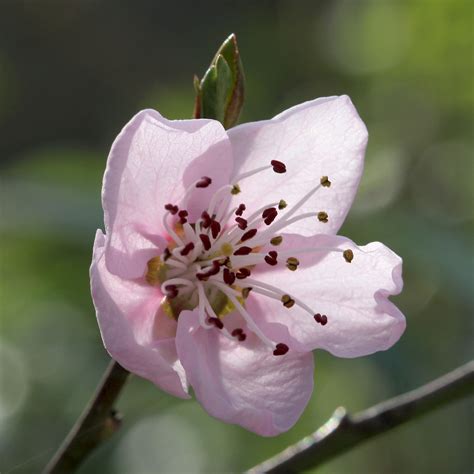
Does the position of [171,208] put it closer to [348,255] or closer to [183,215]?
[183,215]

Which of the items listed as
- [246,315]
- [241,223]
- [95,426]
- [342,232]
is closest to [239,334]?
[246,315]

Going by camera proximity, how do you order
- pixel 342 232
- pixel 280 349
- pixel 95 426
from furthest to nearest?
pixel 342 232 → pixel 280 349 → pixel 95 426

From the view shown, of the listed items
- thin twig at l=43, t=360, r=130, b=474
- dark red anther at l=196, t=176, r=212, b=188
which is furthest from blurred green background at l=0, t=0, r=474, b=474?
dark red anther at l=196, t=176, r=212, b=188

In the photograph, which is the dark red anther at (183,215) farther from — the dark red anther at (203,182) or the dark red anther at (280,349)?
the dark red anther at (280,349)

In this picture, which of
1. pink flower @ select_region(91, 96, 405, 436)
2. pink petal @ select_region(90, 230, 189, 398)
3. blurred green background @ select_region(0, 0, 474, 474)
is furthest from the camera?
blurred green background @ select_region(0, 0, 474, 474)

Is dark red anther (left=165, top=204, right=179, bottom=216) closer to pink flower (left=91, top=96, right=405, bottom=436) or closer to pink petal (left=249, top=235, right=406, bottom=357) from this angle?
pink flower (left=91, top=96, right=405, bottom=436)

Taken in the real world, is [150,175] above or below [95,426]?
above

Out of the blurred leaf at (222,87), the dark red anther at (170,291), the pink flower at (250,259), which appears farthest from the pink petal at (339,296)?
the blurred leaf at (222,87)
